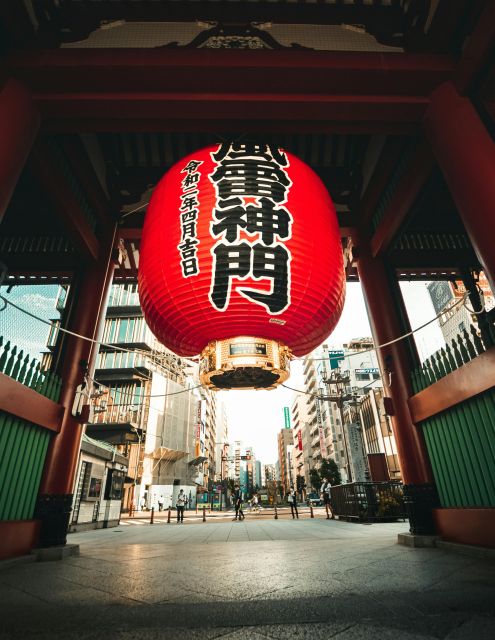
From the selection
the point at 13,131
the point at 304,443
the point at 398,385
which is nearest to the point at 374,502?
the point at 398,385

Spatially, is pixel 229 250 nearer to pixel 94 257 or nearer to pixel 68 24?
pixel 68 24

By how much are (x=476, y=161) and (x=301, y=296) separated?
9.42 feet

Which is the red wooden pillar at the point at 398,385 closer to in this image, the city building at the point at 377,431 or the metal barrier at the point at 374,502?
the metal barrier at the point at 374,502

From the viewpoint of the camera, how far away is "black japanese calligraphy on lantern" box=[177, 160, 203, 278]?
128 inches

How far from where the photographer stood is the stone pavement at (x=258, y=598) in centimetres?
224

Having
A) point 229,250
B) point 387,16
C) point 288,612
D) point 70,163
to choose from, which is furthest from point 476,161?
point 70,163

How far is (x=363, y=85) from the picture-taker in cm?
479

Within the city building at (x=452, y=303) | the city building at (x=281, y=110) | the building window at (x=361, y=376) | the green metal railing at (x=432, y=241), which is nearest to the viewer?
the city building at (x=281, y=110)

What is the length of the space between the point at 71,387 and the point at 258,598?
4960 mm

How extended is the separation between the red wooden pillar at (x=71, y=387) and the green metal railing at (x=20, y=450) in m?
0.18

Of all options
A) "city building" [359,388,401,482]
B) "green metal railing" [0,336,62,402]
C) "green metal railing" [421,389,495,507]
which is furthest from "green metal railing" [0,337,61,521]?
"city building" [359,388,401,482]

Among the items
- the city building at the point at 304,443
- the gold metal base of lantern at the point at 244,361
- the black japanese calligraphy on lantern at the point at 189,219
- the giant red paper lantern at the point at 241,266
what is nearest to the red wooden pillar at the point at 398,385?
the giant red paper lantern at the point at 241,266

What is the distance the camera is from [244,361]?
3143mm

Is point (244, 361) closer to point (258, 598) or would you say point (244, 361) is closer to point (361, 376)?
point (258, 598)
